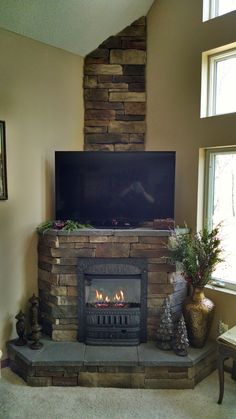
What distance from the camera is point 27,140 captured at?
304 centimetres

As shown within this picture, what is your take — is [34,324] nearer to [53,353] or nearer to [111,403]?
[53,353]

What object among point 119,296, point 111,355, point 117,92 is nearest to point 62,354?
point 111,355

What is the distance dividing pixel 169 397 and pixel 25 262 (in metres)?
1.71

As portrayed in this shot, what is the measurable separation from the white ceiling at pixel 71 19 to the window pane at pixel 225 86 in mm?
1070

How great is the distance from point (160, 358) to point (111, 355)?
0.41 m

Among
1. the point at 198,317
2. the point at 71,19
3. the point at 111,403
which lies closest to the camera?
the point at 111,403

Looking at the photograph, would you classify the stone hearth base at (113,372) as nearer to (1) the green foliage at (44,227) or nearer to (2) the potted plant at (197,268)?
(2) the potted plant at (197,268)

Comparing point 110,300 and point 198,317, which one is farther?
point 110,300

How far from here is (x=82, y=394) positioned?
101 inches

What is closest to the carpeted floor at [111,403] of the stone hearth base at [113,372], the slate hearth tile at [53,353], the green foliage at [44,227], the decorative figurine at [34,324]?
the stone hearth base at [113,372]

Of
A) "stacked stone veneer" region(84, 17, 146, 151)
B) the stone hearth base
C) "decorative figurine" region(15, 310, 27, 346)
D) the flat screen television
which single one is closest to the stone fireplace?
the stone hearth base

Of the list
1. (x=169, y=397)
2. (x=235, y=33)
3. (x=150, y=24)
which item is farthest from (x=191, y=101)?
(x=169, y=397)

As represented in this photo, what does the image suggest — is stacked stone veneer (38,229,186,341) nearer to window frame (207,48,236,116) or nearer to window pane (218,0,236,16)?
window frame (207,48,236,116)

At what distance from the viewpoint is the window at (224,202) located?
9.71ft
